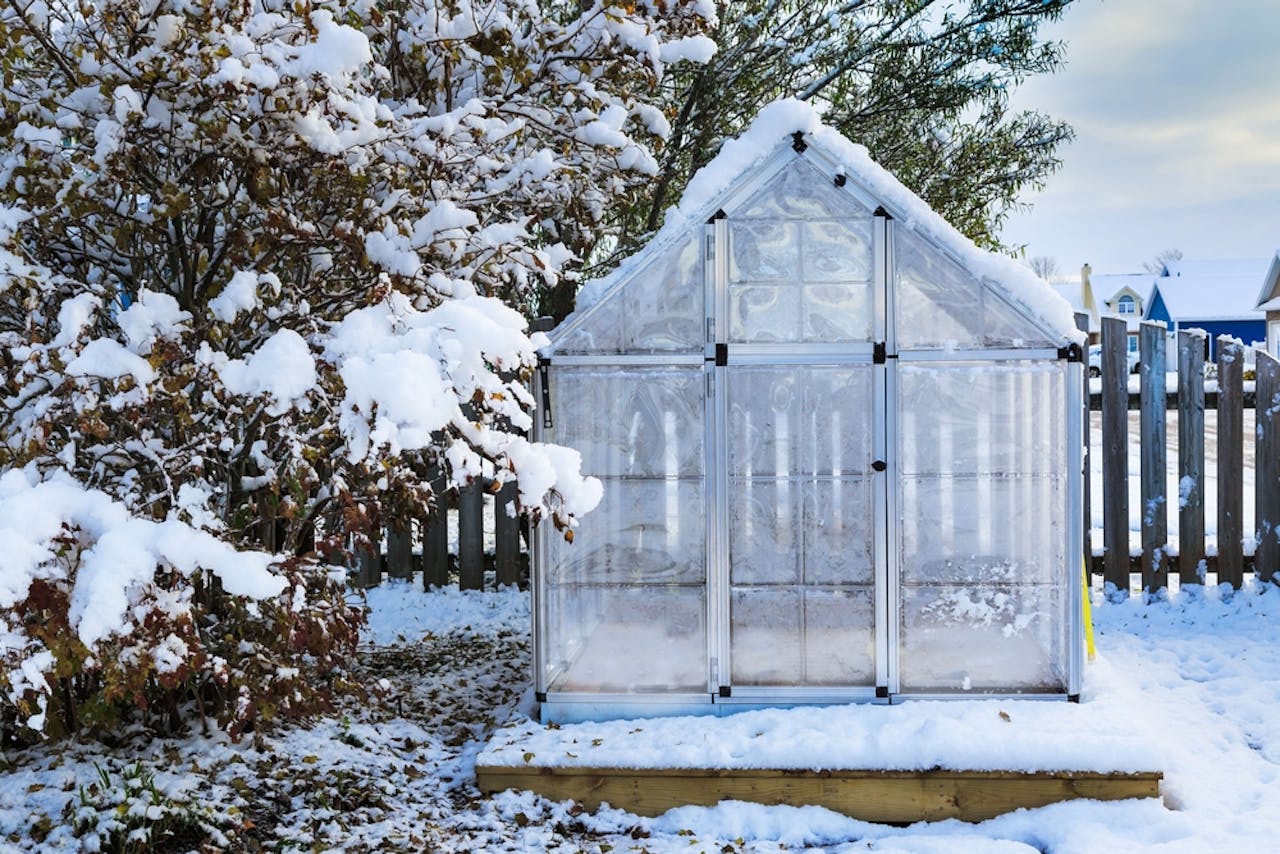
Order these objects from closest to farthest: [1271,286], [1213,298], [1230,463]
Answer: [1230,463] → [1271,286] → [1213,298]

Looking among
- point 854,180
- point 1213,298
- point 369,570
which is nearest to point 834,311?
point 854,180

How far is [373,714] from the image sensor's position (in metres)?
5.14

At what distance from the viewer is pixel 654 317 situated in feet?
15.4

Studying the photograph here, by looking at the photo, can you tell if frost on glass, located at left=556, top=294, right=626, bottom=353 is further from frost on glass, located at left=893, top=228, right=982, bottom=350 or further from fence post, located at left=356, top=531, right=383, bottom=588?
fence post, located at left=356, top=531, right=383, bottom=588

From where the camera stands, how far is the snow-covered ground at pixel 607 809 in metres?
3.86

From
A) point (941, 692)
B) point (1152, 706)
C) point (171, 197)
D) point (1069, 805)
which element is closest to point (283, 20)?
point (171, 197)

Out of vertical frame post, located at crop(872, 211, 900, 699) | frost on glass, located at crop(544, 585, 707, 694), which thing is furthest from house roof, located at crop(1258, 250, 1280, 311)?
frost on glass, located at crop(544, 585, 707, 694)

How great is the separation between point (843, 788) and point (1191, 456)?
392 centimetres

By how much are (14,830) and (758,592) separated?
297 cm

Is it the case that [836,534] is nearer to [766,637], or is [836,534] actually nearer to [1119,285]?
[766,637]

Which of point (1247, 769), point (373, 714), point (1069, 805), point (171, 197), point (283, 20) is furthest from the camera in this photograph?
point (373, 714)

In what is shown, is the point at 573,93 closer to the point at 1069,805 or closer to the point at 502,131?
the point at 502,131

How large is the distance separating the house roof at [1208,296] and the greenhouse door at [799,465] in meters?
33.4

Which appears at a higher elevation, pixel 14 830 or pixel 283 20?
pixel 283 20
